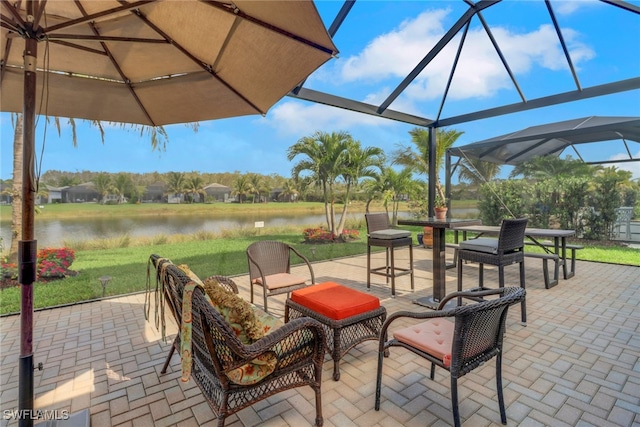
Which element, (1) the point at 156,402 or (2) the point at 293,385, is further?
(1) the point at 156,402

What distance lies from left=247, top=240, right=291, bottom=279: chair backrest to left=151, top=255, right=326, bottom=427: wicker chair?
1.73 meters

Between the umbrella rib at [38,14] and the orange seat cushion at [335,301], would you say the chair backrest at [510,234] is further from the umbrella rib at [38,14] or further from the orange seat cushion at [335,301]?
the umbrella rib at [38,14]

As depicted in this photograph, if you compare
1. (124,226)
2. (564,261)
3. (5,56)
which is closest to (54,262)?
(124,226)

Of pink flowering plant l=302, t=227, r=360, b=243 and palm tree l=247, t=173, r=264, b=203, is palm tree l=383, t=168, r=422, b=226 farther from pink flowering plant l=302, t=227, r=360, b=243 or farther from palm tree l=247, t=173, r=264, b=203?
palm tree l=247, t=173, r=264, b=203

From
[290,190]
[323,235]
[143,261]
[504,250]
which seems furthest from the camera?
[323,235]

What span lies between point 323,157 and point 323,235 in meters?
2.05

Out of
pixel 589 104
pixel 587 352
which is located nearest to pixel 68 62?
pixel 587 352

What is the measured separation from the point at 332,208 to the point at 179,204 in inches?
153

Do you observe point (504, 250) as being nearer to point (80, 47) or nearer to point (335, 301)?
point (335, 301)

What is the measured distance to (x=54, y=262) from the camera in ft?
14.9

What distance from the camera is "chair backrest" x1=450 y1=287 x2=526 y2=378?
5.41 feet

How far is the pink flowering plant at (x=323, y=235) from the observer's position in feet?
25.6

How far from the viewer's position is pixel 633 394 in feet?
7.23

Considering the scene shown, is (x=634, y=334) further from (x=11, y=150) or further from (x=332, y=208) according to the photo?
(x=11, y=150)
